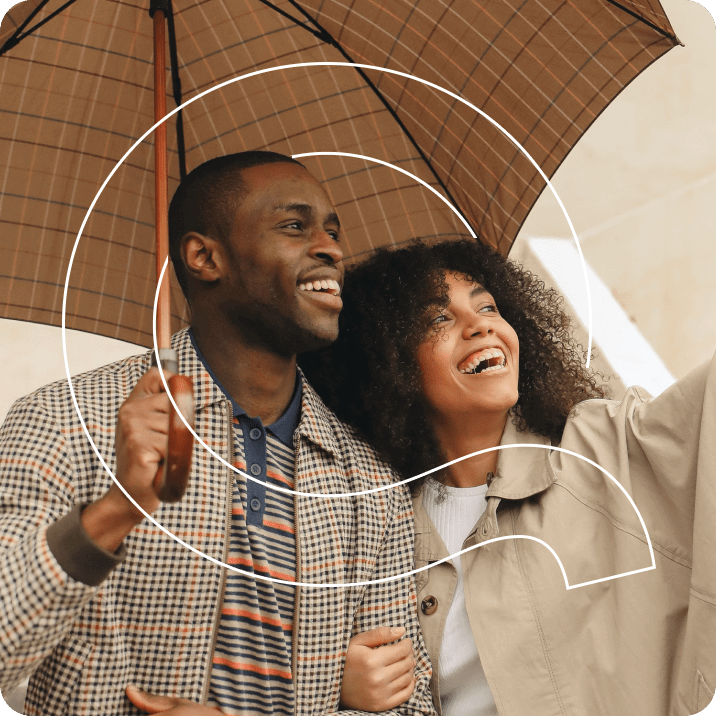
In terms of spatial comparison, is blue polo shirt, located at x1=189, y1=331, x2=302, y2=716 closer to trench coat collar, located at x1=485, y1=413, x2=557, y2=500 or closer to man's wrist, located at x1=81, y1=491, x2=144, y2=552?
man's wrist, located at x1=81, y1=491, x2=144, y2=552

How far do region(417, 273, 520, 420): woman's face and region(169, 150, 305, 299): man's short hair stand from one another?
0.69m

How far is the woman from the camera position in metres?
2.16

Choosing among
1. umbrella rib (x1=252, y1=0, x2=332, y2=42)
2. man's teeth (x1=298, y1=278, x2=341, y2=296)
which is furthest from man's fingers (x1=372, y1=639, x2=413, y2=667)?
umbrella rib (x1=252, y1=0, x2=332, y2=42)

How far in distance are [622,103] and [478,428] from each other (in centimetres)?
270

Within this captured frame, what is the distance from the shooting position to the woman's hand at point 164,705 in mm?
1869

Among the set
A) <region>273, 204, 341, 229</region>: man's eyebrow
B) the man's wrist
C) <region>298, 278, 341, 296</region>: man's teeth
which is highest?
<region>273, 204, 341, 229</region>: man's eyebrow

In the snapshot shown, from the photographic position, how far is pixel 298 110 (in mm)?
2707

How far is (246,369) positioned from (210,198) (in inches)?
19.6

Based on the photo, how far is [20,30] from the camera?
237 cm

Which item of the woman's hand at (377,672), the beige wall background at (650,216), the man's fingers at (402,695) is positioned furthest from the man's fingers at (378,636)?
the beige wall background at (650,216)

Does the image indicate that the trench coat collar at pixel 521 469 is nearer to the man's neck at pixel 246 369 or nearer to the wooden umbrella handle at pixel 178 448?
the man's neck at pixel 246 369

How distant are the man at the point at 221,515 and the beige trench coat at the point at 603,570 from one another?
0.21m

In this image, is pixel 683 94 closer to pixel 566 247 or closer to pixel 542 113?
pixel 566 247

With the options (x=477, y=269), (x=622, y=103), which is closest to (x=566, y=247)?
(x=622, y=103)
